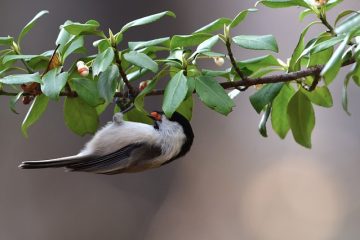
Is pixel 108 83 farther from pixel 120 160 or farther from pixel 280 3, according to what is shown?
pixel 120 160

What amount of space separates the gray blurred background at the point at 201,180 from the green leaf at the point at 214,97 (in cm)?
183

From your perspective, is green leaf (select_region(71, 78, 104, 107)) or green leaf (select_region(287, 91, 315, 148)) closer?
green leaf (select_region(71, 78, 104, 107))

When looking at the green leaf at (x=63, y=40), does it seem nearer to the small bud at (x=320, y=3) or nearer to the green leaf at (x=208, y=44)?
the green leaf at (x=208, y=44)

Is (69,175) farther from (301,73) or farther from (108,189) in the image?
(301,73)

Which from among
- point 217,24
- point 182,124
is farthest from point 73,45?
point 182,124

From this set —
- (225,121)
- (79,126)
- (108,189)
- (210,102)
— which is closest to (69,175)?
(108,189)

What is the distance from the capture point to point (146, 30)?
281 cm

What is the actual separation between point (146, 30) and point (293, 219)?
128cm

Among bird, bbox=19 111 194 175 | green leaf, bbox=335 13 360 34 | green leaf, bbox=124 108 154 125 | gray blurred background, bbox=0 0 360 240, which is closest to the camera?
green leaf, bbox=335 13 360 34

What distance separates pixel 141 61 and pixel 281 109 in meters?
0.41

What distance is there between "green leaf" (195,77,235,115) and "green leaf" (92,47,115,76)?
159 millimetres

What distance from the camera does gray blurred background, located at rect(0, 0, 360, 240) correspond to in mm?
2990

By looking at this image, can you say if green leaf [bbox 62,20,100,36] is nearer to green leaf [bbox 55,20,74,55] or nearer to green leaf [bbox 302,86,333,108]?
green leaf [bbox 55,20,74,55]

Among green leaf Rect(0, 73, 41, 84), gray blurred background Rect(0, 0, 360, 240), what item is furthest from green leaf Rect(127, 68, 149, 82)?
gray blurred background Rect(0, 0, 360, 240)
